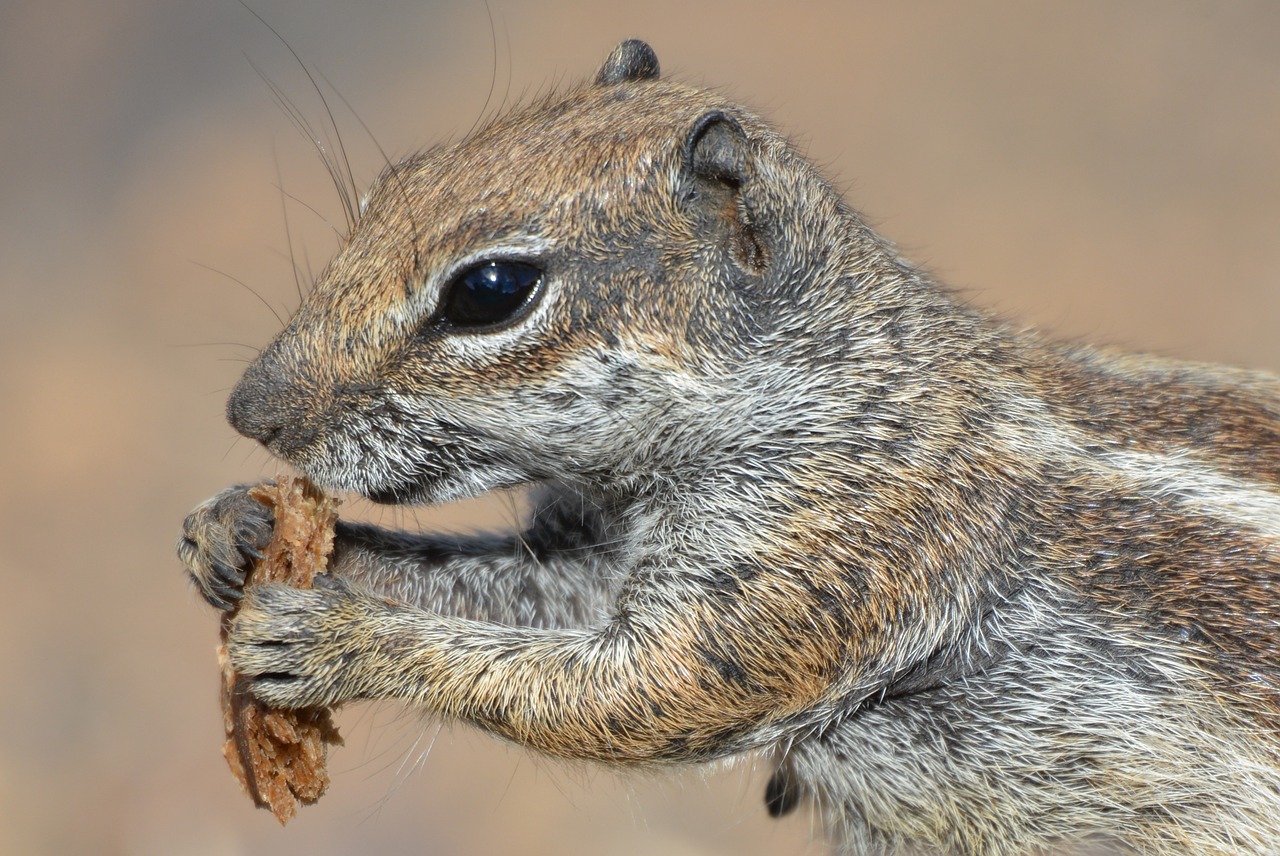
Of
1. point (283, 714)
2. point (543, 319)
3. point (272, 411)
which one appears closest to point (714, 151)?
point (543, 319)

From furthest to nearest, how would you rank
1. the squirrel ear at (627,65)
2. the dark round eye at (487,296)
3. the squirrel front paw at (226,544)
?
the squirrel ear at (627,65), the squirrel front paw at (226,544), the dark round eye at (487,296)

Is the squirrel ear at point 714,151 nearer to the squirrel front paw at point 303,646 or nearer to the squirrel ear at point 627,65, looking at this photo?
the squirrel ear at point 627,65

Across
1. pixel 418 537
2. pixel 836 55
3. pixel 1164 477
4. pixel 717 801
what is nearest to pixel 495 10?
pixel 836 55

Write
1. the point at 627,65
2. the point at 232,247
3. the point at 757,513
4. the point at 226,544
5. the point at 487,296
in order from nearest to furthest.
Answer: the point at 487,296
the point at 757,513
the point at 226,544
the point at 627,65
the point at 232,247

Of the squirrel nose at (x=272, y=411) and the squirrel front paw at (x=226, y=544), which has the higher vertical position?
the squirrel nose at (x=272, y=411)

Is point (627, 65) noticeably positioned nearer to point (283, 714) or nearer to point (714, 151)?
point (714, 151)

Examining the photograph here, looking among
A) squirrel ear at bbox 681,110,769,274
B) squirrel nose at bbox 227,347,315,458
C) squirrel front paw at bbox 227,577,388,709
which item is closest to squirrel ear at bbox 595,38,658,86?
squirrel ear at bbox 681,110,769,274

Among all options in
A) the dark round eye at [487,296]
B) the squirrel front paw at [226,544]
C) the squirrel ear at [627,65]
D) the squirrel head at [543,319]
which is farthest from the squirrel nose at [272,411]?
the squirrel ear at [627,65]

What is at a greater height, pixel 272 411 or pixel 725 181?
pixel 725 181
